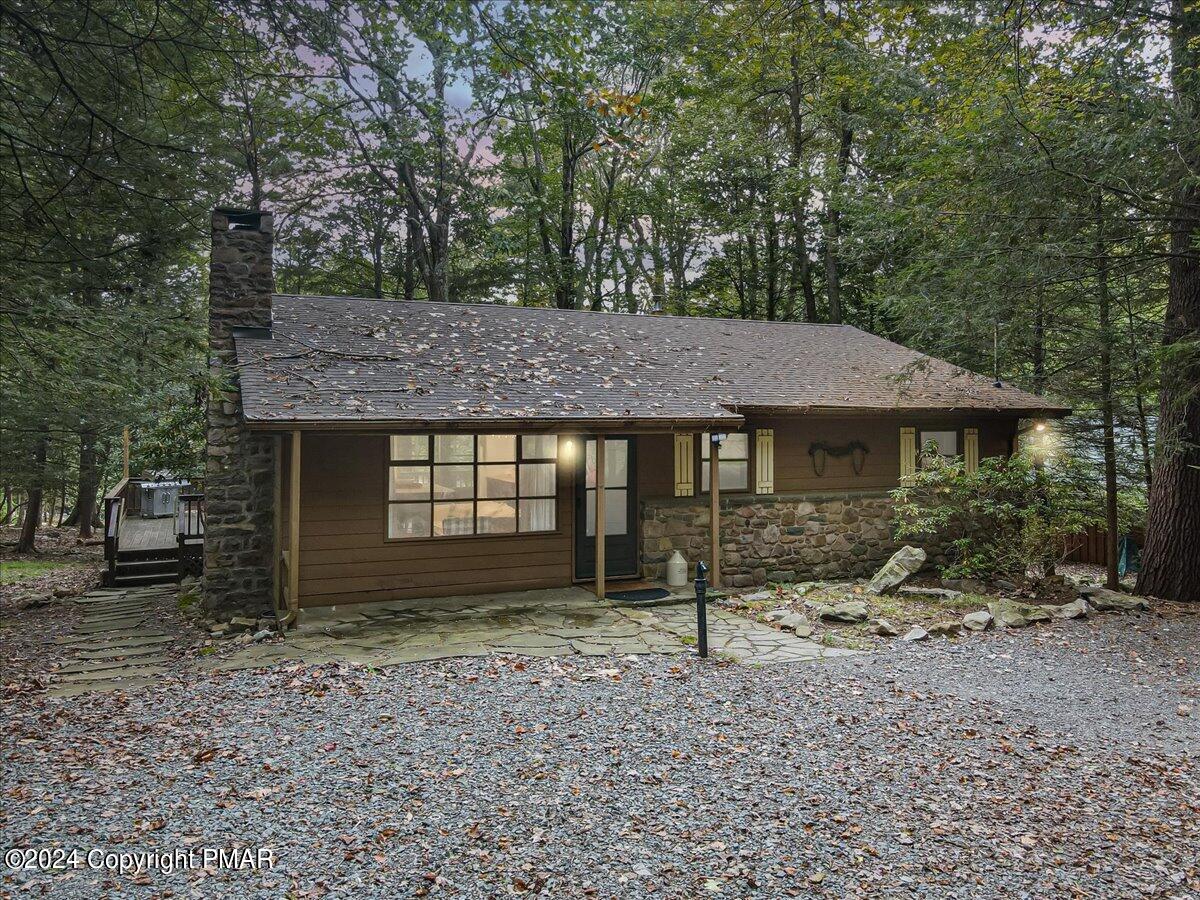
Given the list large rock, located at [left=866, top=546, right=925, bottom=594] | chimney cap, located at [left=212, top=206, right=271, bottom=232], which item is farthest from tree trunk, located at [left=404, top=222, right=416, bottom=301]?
large rock, located at [left=866, top=546, right=925, bottom=594]

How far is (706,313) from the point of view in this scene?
22.5m

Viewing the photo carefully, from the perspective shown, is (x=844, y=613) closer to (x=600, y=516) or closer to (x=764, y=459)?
(x=764, y=459)

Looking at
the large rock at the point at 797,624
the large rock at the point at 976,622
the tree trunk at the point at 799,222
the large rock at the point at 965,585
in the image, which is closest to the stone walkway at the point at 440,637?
the large rock at the point at 797,624

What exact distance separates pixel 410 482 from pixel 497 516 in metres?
1.20

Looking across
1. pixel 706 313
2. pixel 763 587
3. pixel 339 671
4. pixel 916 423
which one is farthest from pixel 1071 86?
pixel 706 313

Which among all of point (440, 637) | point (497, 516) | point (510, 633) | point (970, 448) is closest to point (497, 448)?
point (497, 516)

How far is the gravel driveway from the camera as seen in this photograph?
3238 mm

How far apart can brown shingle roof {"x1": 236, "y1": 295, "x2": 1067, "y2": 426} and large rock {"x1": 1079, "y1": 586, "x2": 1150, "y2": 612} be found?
3142mm

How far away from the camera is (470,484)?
9023mm

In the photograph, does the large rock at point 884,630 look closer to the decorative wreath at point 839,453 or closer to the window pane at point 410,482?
the decorative wreath at point 839,453

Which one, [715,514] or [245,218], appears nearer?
[245,218]

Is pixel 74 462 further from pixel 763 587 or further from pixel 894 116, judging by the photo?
pixel 894 116

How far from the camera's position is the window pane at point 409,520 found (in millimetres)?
8641

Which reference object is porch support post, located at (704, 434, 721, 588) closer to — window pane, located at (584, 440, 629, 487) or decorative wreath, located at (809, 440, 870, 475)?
window pane, located at (584, 440, 629, 487)
